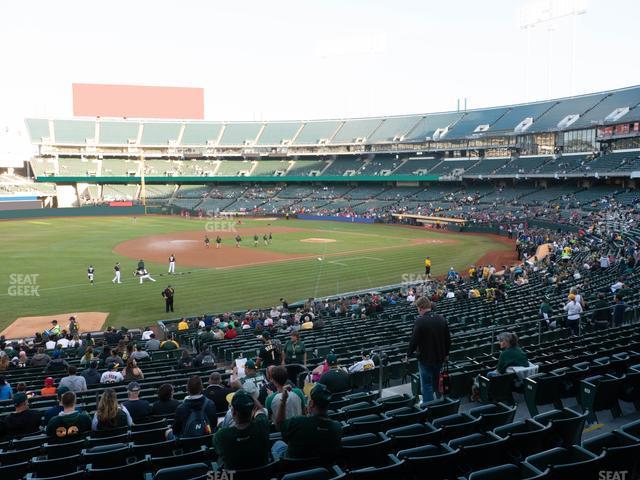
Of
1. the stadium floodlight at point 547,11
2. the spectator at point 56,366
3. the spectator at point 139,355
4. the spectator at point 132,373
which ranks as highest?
the stadium floodlight at point 547,11

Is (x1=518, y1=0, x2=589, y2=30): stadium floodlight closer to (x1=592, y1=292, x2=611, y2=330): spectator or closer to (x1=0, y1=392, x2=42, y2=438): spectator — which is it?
(x1=592, y1=292, x2=611, y2=330): spectator

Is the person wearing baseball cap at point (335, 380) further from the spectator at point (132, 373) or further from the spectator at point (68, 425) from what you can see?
the spectator at point (132, 373)

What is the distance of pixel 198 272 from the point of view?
34.2m

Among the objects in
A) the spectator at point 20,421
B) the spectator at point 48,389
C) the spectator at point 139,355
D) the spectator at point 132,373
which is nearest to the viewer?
the spectator at point 20,421

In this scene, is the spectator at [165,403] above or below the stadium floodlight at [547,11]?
below

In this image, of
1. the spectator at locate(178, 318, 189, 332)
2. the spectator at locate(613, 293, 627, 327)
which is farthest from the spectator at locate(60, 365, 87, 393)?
the spectator at locate(613, 293, 627, 327)

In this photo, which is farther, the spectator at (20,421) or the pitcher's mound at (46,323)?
the pitcher's mound at (46,323)

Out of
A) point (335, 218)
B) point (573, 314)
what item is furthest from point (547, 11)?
point (573, 314)

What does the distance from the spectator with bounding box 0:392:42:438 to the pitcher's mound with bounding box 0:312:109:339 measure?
587 inches

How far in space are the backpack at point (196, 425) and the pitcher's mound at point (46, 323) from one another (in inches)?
663

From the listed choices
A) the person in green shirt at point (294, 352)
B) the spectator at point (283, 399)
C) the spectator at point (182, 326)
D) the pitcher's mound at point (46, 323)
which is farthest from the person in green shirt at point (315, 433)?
the pitcher's mound at point (46, 323)

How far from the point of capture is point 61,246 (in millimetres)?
45188

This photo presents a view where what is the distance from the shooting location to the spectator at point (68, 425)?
6.53m

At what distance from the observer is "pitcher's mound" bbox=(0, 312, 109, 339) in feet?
68.8
